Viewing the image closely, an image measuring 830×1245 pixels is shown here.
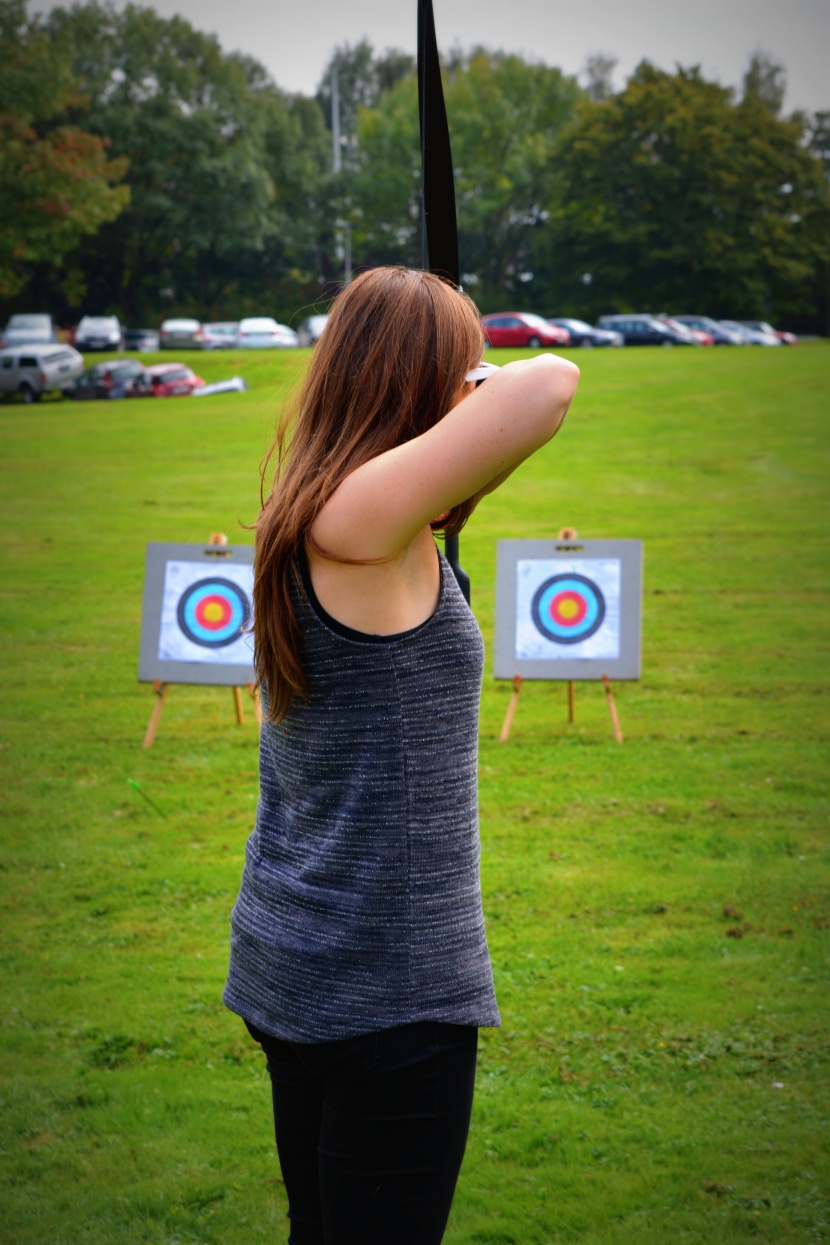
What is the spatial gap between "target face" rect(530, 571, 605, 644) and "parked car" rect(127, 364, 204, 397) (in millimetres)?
17895

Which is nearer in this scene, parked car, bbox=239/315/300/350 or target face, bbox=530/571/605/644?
target face, bbox=530/571/605/644

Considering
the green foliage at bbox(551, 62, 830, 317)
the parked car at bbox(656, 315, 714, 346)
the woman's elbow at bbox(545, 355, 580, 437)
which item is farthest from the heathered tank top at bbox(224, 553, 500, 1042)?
the green foliage at bbox(551, 62, 830, 317)

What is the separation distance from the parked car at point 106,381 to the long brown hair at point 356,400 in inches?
903

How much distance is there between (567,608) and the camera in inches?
238

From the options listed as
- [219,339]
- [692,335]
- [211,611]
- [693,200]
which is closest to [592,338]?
[692,335]

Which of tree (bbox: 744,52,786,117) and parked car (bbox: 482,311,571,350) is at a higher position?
tree (bbox: 744,52,786,117)

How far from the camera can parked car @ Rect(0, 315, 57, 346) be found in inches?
1187

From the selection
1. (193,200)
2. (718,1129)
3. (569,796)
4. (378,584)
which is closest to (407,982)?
(378,584)

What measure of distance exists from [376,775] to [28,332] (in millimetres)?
32731

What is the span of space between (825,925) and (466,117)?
1786 inches

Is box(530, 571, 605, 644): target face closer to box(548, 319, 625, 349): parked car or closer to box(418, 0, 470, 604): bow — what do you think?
box(418, 0, 470, 604): bow

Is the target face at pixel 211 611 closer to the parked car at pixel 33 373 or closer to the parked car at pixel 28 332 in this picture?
the parked car at pixel 33 373

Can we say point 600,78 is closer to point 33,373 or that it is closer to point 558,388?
point 33,373

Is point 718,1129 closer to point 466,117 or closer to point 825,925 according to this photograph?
point 825,925
